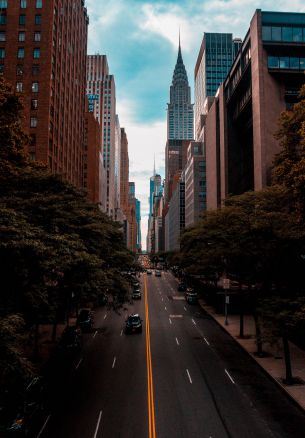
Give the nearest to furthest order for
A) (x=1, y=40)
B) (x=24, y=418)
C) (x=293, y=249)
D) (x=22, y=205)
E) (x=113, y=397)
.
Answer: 1. (x=24, y=418)
2. (x=113, y=397)
3. (x=22, y=205)
4. (x=293, y=249)
5. (x=1, y=40)

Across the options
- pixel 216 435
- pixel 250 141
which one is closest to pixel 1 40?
pixel 250 141

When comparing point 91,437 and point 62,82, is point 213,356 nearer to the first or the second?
point 91,437

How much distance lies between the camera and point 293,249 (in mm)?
23250

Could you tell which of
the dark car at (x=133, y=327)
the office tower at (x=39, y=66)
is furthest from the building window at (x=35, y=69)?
the dark car at (x=133, y=327)

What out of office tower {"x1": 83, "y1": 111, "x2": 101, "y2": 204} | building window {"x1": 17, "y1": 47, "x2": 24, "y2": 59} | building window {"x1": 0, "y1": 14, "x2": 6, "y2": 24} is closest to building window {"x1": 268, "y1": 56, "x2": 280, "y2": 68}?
building window {"x1": 17, "y1": 47, "x2": 24, "y2": 59}

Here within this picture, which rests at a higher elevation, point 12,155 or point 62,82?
point 62,82

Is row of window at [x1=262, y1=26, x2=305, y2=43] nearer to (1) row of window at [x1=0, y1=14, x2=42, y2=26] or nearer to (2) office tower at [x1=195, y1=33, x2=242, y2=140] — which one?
(1) row of window at [x1=0, y1=14, x2=42, y2=26]

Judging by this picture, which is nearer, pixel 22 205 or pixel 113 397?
pixel 113 397

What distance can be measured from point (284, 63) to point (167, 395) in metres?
50.3

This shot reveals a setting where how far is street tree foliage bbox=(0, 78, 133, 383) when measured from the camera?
527 inches

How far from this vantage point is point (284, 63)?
52.9 metres

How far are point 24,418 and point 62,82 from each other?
228 feet

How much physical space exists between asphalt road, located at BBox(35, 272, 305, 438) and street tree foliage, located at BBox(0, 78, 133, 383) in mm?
4286

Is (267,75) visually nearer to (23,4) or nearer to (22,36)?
(22,36)
